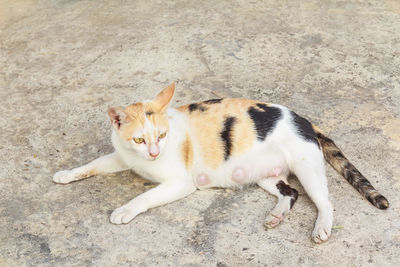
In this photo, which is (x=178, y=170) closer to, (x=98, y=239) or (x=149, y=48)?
(x=98, y=239)

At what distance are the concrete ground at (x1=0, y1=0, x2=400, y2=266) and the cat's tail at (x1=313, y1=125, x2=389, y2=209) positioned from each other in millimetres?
65

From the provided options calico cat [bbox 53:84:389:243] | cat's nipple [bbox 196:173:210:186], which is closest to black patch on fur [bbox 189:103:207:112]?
calico cat [bbox 53:84:389:243]

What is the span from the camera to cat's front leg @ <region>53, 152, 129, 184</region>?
3462mm

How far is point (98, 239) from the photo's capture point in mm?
3012

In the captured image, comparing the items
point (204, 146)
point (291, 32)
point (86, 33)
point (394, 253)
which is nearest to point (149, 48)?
point (86, 33)

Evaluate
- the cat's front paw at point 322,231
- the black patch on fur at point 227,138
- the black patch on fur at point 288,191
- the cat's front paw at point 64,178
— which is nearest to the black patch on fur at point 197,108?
the black patch on fur at point 227,138

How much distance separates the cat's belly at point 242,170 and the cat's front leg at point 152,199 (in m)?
0.12

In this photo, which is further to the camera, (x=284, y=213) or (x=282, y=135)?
(x=282, y=135)

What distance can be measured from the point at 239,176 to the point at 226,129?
0.32 meters

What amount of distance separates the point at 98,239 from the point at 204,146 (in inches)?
34.2

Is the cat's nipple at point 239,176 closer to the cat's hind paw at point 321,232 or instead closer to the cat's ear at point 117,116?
the cat's hind paw at point 321,232

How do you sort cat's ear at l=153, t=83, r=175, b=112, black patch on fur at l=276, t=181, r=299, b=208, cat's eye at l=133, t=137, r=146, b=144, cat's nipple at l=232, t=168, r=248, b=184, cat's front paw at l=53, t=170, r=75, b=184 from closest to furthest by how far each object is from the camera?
cat's eye at l=133, t=137, r=146, b=144
cat's ear at l=153, t=83, r=175, b=112
black patch on fur at l=276, t=181, r=299, b=208
cat's nipple at l=232, t=168, r=248, b=184
cat's front paw at l=53, t=170, r=75, b=184

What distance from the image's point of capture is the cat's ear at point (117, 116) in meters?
2.99

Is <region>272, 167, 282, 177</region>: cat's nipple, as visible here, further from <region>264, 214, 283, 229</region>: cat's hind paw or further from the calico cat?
<region>264, 214, 283, 229</region>: cat's hind paw
